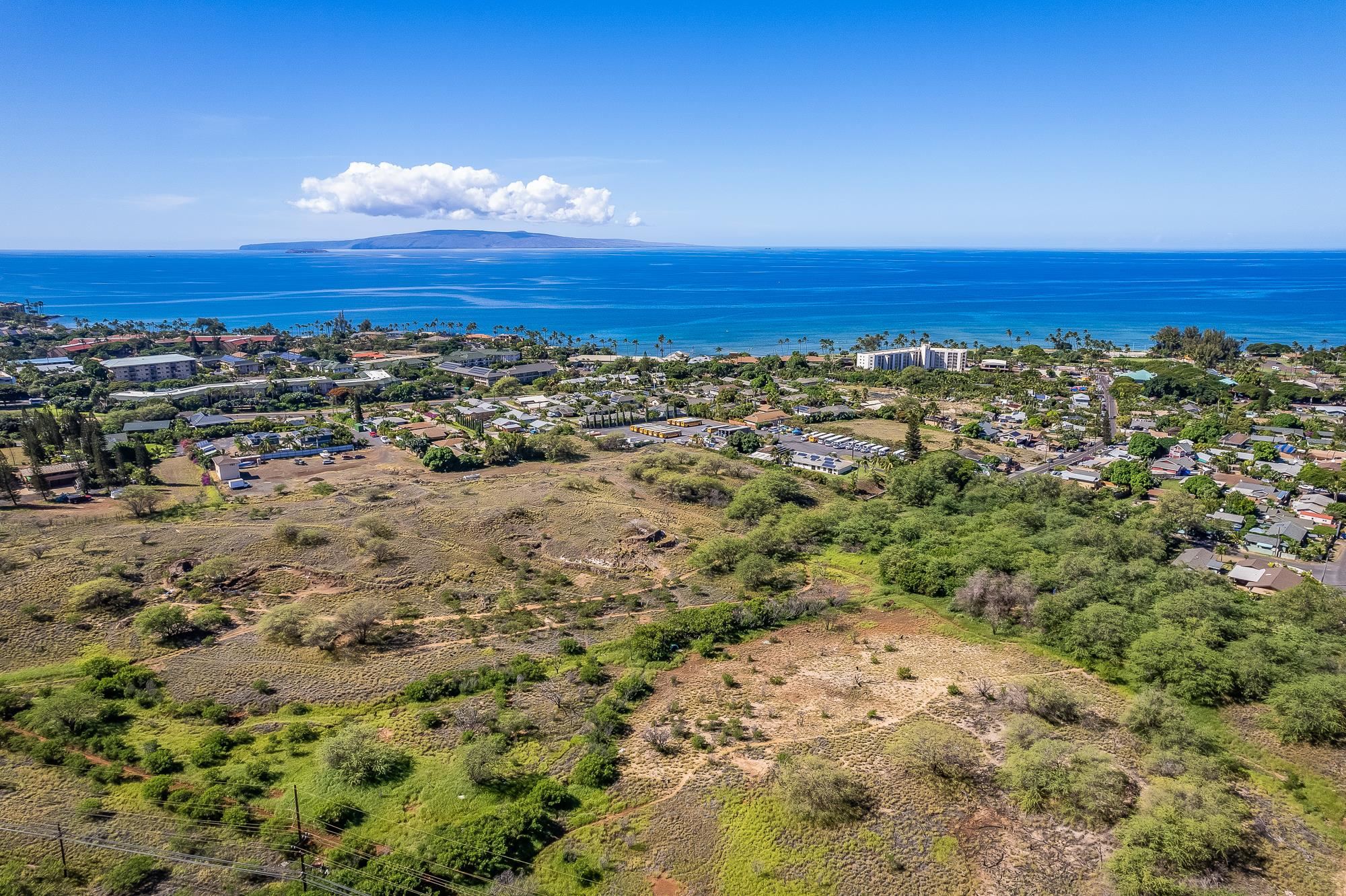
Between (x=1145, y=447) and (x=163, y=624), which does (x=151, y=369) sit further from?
(x=1145, y=447)

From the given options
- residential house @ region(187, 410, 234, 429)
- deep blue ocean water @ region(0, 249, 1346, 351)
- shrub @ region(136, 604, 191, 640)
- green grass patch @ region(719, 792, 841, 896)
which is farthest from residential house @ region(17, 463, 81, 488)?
deep blue ocean water @ region(0, 249, 1346, 351)

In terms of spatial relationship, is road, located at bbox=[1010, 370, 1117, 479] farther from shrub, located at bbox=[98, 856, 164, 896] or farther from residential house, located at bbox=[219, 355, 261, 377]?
residential house, located at bbox=[219, 355, 261, 377]

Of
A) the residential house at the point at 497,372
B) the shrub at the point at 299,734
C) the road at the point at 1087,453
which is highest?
the residential house at the point at 497,372

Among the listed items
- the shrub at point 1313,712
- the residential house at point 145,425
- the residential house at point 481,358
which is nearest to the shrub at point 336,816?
the shrub at point 1313,712

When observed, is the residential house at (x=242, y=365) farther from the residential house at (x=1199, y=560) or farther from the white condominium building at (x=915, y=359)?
the residential house at (x=1199, y=560)

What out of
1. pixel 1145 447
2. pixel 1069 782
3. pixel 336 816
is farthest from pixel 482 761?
pixel 1145 447

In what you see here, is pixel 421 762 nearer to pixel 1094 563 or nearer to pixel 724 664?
pixel 724 664

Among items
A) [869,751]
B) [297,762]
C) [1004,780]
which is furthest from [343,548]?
[1004,780]
